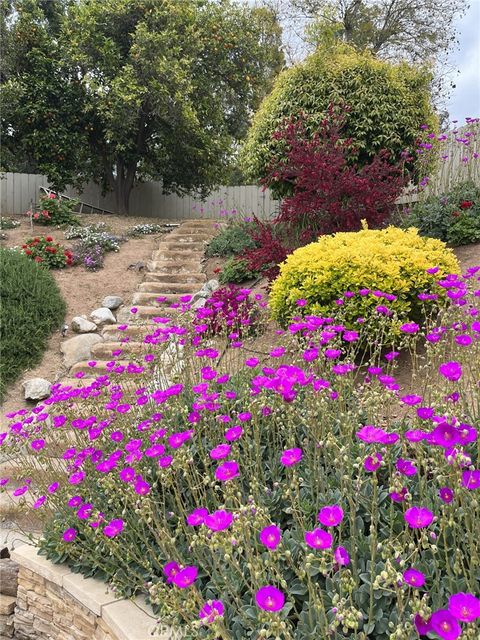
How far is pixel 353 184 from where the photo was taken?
5.33 m

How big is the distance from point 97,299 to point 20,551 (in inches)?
201

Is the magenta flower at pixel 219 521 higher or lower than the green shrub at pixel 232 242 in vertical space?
lower

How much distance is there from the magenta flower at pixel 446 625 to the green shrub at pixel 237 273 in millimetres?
5909

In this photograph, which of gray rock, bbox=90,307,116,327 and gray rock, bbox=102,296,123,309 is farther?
gray rock, bbox=102,296,123,309

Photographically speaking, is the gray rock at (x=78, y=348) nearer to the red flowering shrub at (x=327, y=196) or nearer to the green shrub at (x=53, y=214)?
the red flowering shrub at (x=327, y=196)

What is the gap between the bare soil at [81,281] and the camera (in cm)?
600

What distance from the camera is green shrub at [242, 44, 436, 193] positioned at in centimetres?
749

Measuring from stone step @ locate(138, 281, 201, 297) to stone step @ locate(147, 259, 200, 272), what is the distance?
528 millimetres

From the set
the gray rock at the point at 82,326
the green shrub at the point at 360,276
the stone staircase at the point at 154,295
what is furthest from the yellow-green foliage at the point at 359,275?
the gray rock at the point at 82,326

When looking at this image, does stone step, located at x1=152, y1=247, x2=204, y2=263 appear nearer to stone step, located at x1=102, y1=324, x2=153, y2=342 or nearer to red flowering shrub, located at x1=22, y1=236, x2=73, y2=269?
red flowering shrub, located at x1=22, y1=236, x2=73, y2=269

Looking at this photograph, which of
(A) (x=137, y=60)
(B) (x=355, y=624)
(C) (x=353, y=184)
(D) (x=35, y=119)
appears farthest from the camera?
(D) (x=35, y=119)

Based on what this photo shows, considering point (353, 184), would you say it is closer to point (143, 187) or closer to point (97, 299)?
point (97, 299)

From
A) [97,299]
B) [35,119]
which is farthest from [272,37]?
[97,299]

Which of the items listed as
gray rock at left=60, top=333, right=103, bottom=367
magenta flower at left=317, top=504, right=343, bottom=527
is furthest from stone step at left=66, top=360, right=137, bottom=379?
magenta flower at left=317, top=504, right=343, bottom=527
